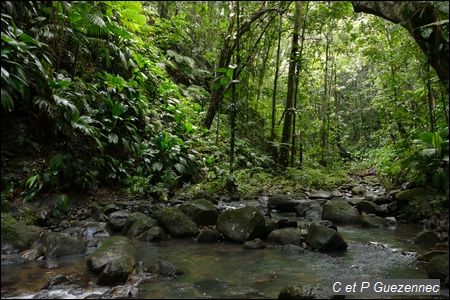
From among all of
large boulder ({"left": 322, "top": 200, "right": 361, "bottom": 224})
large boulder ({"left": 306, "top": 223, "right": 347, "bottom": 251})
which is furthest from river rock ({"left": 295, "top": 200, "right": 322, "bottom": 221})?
large boulder ({"left": 306, "top": 223, "right": 347, "bottom": 251})

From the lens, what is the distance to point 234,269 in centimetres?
502

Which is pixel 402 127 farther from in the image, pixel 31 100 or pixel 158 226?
pixel 31 100

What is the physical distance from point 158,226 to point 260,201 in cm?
393

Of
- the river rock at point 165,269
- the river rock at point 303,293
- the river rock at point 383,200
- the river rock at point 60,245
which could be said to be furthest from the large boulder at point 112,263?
the river rock at point 383,200

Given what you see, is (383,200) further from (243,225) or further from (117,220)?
(117,220)

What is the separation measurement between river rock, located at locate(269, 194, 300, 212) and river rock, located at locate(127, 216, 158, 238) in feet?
11.6

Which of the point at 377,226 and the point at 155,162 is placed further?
the point at 155,162

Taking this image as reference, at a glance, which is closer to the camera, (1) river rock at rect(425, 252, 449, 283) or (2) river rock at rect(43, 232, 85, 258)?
(1) river rock at rect(425, 252, 449, 283)

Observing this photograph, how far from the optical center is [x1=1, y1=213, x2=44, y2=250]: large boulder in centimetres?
523

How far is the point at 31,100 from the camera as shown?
24.3 feet

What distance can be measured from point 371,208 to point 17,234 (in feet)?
23.1

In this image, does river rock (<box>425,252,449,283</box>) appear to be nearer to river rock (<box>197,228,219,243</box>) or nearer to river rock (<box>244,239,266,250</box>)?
river rock (<box>244,239,266,250</box>)

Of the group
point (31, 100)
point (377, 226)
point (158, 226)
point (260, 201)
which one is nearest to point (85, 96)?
point (31, 100)

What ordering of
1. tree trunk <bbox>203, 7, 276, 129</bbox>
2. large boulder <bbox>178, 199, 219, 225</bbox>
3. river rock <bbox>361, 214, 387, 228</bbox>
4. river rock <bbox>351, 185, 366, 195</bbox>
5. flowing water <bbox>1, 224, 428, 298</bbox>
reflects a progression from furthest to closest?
1. river rock <bbox>351, 185, 366, 195</bbox>
2. tree trunk <bbox>203, 7, 276, 129</bbox>
3. river rock <bbox>361, 214, 387, 228</bbox>
4. large boulder <bbox>178, 199, 219, 225</bbox>
5. flowing water <bbox>1, 224, 428, 298</bbox>
